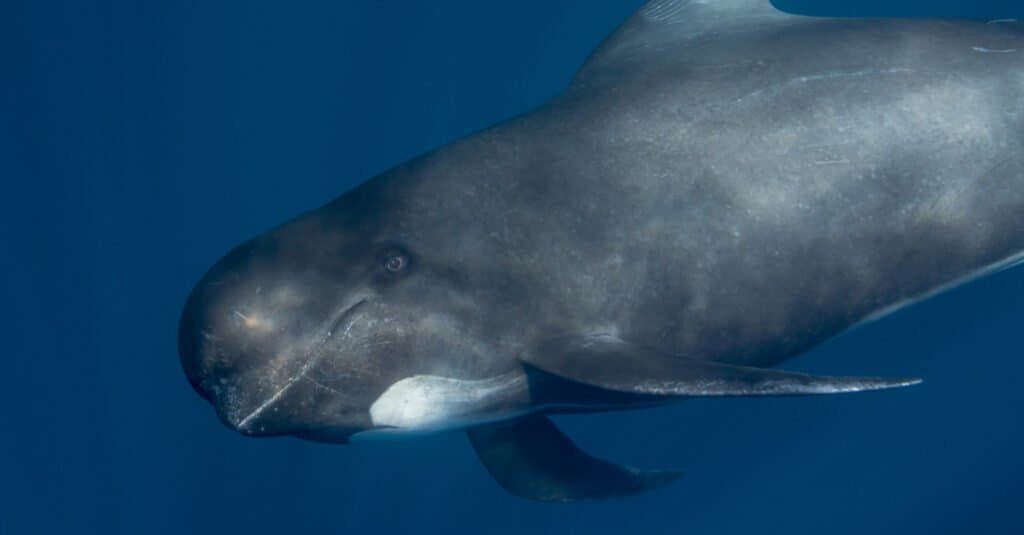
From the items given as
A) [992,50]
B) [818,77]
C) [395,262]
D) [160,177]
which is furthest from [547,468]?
[160,177]

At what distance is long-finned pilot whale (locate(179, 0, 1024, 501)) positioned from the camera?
5.82m

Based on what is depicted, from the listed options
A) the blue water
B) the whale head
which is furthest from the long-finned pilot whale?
the blue water

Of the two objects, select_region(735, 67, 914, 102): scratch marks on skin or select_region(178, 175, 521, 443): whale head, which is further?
select_region(735, 67, 914, 102): scratch marks on skin

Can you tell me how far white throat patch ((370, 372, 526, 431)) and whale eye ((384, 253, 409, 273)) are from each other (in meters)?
0.80

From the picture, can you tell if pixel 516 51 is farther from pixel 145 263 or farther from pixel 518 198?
pixel 518 198

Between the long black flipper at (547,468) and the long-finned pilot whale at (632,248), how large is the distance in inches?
0.8

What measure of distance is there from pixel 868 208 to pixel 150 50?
13561 millimetres

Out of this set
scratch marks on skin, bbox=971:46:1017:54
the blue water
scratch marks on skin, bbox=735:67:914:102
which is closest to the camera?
scratch marks on skin, bbox=735:67:914:102

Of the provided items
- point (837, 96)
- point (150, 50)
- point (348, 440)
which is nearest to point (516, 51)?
point (150, 50)

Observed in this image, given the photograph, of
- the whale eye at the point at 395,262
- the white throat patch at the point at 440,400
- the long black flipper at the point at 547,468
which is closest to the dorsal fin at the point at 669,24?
the whale eye at the point at 395,262

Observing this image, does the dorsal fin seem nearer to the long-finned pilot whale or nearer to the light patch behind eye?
the long-finned pilot whale

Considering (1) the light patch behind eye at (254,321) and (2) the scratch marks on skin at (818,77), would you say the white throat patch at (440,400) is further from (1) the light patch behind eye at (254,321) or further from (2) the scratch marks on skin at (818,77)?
(2) the scratch marks on skin at (818,77)

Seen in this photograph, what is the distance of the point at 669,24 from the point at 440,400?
4608 millimetres

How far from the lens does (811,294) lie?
272 inches
